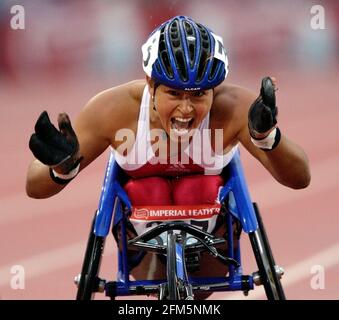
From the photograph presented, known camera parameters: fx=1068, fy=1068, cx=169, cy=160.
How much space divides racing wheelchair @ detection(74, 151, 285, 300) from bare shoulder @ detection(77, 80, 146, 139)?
0.57ft

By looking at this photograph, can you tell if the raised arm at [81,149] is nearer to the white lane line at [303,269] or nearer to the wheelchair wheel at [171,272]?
the wheelchair wheel at [171,272]

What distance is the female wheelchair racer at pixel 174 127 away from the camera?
13.9ft

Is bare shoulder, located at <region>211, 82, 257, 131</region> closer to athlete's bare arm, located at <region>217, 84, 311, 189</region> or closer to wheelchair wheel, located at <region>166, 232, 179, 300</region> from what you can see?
athlete's bare arm, located at <region>217, 84, 311, 189</region>

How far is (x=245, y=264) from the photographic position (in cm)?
590

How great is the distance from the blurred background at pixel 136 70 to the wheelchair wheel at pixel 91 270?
2063 millimetres

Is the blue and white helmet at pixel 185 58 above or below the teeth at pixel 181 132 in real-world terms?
above

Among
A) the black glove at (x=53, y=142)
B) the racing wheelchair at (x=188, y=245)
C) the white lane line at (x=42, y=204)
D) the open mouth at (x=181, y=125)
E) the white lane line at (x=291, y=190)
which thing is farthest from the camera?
the white lane line at (x=291, y=190)

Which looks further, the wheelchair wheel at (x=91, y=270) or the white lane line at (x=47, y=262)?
the white lane line at (x=47, y=262)

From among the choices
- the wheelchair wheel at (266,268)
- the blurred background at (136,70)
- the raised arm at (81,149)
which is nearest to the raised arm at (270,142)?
the wheelchair wheel at (266,268)

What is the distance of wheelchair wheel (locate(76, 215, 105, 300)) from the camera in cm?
438

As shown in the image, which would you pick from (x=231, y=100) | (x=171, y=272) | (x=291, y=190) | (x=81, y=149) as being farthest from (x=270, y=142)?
(x=291, y=190)

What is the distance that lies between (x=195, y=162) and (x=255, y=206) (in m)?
0.32

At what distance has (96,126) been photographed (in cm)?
458

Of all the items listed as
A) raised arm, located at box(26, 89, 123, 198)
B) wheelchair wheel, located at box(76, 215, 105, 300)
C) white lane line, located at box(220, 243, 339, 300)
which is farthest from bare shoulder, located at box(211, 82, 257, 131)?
white lane line, located at box(220, 243, 339, 300)
